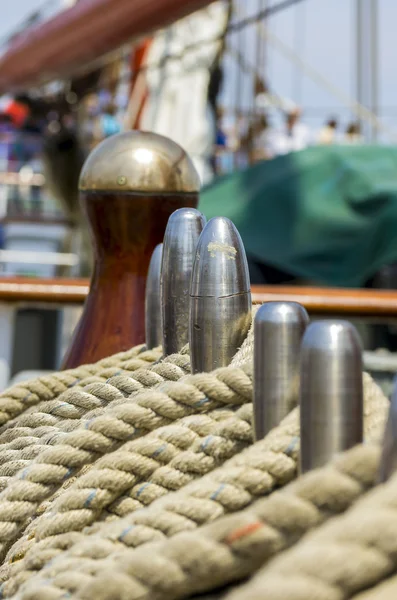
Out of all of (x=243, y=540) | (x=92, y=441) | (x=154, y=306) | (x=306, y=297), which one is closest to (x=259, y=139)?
(x=306, y=297)

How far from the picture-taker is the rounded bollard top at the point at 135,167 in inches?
50.8

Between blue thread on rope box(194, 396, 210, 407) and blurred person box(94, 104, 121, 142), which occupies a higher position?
blurred person box(94, 104, 121, 142)

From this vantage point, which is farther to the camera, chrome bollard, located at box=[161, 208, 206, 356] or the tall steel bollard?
the tall steel bollard

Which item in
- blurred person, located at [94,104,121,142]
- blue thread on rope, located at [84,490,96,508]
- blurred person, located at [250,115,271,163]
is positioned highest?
blurred person, located at [94,104,121,142]

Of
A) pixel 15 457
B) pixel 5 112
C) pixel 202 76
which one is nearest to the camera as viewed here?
pixel 15 457

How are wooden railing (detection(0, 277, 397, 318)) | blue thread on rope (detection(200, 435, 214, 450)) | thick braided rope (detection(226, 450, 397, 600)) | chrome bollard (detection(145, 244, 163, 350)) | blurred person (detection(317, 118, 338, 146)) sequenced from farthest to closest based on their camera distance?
blurred person (detection(317, 118, 338, 146)) < wooden railing (detection(0, 277, 397, 318)) < chrome bollard (detection(145, 244, 163, 350)) < blue thread on rope (detection(200, 435, 214, 450)) < thick braided rope (detection(226, 450, 397, 600))

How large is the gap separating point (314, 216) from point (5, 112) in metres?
11.3

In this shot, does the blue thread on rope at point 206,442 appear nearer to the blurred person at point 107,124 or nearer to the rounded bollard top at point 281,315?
the rounded bollard top at point 281,315

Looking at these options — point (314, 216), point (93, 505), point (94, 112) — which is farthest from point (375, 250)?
point (94, 112)

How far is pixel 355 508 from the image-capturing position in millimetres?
509

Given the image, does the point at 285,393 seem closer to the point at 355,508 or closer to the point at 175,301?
the point at 355,508

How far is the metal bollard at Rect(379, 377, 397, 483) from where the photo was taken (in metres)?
0.56

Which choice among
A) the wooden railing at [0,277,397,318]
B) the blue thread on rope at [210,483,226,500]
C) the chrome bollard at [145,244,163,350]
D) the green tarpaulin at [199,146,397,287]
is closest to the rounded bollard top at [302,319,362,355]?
the blue thread on rope at [210,483,226,500]

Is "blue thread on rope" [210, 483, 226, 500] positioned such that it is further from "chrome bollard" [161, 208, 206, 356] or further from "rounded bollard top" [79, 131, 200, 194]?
"rounded bollard top" [79, 131, 200, 194]
